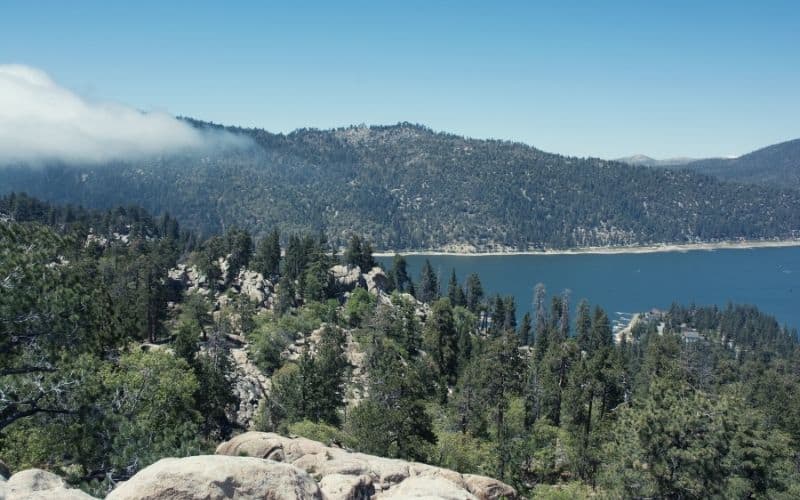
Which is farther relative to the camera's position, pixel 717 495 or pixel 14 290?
pixel 717 495

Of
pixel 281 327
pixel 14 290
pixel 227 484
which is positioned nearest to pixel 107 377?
pixel 14 290

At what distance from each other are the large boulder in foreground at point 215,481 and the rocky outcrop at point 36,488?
6.13 ft

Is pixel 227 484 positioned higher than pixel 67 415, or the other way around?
pixel 227 484

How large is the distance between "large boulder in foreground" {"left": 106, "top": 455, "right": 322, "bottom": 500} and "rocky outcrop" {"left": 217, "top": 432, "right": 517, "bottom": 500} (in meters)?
2.89

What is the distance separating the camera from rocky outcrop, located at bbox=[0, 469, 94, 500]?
15102mm

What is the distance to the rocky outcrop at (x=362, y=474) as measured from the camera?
19.4 m

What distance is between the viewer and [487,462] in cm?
5144

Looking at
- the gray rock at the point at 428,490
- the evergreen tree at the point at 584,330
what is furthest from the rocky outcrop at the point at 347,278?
the gray rock at the point at 428,490

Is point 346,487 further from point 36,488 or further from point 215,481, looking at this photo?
point 36,488

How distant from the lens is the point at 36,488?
53.8 feet

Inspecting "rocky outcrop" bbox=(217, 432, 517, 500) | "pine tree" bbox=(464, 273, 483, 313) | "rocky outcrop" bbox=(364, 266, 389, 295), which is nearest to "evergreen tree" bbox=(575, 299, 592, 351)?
"pine tree" bbox=(464, 273, 483, 313)

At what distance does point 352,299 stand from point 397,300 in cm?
939

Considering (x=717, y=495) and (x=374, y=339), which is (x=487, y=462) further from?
(x=374, y=339)

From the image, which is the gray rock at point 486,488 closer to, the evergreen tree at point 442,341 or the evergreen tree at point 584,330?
the evergreen tree at point 442,341
